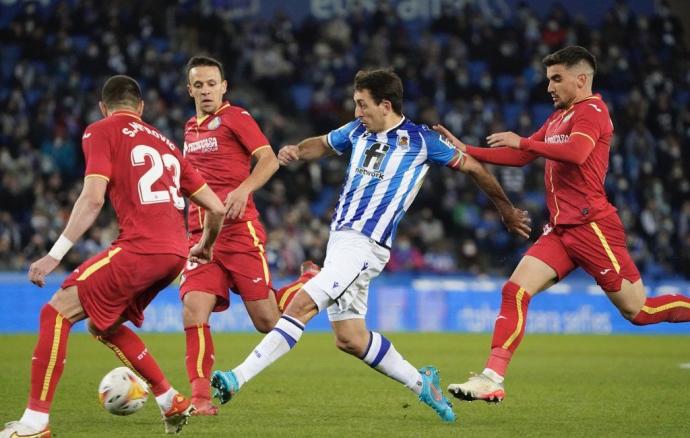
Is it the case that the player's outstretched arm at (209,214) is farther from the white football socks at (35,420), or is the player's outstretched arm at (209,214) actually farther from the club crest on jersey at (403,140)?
the white football socks at (35,420)

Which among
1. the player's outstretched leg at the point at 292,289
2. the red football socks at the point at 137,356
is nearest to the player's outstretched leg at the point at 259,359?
the red football socks at the point at 137,356

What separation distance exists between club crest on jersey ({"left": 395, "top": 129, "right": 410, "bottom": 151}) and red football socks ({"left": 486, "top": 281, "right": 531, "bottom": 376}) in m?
1.33

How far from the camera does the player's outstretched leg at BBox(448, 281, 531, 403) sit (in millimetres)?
Result: 7665

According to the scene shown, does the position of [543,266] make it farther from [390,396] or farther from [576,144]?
[390,396]

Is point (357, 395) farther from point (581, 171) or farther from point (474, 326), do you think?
point (474, 326)

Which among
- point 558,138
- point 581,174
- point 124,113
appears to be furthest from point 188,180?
point 581,174

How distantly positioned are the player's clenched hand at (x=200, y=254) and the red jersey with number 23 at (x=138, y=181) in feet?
2.13

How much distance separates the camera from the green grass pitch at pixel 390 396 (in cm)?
734

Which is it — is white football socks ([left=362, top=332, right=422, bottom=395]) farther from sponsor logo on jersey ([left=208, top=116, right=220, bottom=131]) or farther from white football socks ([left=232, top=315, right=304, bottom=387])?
sponsor logo on jersey ([left=208, top=116, right=220, bottom=131])

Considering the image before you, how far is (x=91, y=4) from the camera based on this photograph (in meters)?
26.6

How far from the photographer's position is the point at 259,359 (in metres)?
7.25

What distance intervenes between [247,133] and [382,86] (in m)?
1.36

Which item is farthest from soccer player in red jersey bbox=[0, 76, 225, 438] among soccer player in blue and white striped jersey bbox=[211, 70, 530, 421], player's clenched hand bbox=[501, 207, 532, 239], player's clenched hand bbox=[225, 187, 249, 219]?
player's clenched hand bbox=[501, 207, 532, 239]

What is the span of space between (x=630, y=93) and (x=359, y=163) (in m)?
20.3
